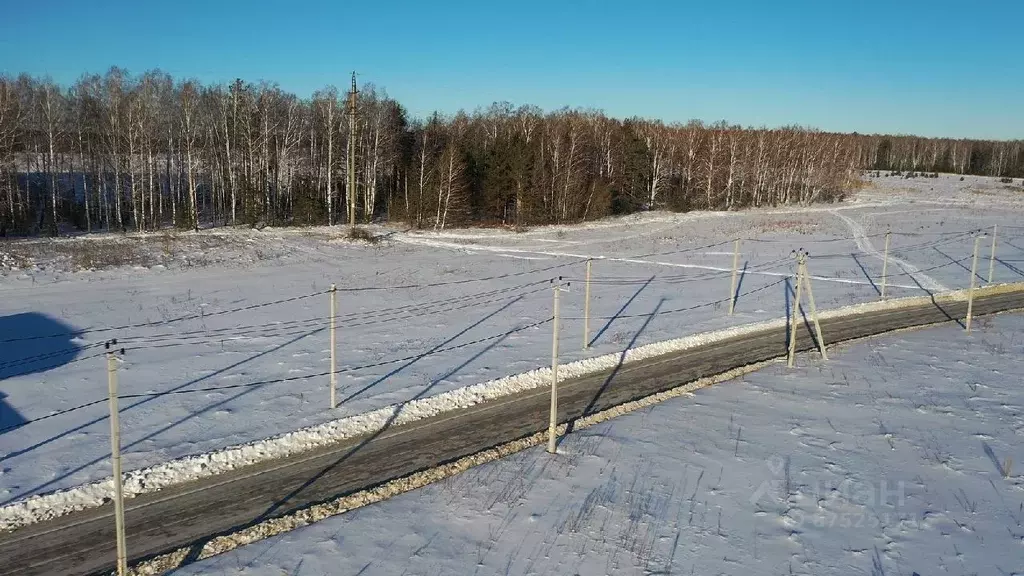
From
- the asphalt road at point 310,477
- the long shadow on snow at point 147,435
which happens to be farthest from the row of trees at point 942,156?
the long shadow on snow at point 147,435

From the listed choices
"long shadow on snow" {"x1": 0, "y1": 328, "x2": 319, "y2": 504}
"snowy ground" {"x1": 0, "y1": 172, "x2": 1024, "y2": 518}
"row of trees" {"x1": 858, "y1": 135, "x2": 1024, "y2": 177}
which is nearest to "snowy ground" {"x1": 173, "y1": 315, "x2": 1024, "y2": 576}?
"long shadow on snow" {"x1": 0, "y1": 328, "x2": 319, "y2": 504}

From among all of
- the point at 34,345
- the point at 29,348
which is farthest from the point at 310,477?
the point at 34,345

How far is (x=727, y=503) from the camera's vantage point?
959 centimetres

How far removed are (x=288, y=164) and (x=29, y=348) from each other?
34.1 m

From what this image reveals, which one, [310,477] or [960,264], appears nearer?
[310,477]

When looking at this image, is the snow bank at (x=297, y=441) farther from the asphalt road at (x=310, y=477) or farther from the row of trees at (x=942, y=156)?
the row of trees at (x=942, y=156)

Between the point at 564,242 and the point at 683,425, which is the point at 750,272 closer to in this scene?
the point at 564,242

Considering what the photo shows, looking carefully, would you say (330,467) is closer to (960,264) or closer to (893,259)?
(893,259)

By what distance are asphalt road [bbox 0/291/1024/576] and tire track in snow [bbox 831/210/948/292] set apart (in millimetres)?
15495

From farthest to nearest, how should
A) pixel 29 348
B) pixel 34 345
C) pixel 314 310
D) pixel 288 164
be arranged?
pixel 288 164
pixel 314 310
pixel 34 345
pixel 29 348

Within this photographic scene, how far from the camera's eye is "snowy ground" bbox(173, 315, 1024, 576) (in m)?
8.06

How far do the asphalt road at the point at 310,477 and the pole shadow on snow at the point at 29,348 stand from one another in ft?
14.6

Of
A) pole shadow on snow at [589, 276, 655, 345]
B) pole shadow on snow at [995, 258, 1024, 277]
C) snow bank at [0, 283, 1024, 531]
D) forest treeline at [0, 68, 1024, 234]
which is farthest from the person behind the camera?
forest treeline at [0, 68, 1024, 234]

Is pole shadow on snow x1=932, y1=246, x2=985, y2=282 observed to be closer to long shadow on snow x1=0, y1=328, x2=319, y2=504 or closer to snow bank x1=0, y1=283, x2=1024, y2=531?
snow bank x1=0, y1=283, x2=1024, y2=531
